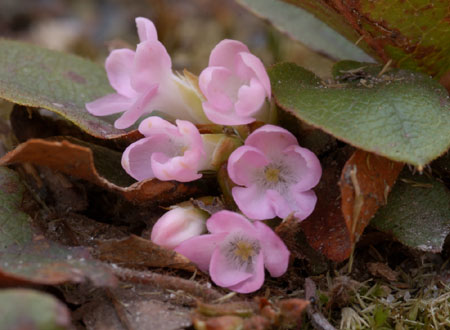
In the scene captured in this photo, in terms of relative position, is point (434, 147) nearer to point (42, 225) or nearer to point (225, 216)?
point (225, 216)

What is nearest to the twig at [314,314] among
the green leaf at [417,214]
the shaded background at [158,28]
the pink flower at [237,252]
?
the pink flower at [237,252]

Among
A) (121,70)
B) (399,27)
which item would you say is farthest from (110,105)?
(399,27)

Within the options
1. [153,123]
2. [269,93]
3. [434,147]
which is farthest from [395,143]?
[153,123]

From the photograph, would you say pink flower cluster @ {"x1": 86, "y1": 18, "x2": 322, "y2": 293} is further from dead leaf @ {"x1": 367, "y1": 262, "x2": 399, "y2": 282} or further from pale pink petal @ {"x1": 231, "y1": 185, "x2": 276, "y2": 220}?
dead leaf @ {"x1": 367, "y1": 262, "x2": 399, "y2": 282}

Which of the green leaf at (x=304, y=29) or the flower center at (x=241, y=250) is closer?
the flower center at (x=241, y=250)

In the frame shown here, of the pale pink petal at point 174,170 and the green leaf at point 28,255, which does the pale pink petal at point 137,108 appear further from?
the green leaf at point 28,255

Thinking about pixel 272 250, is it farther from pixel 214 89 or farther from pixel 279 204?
pixel 214 89
